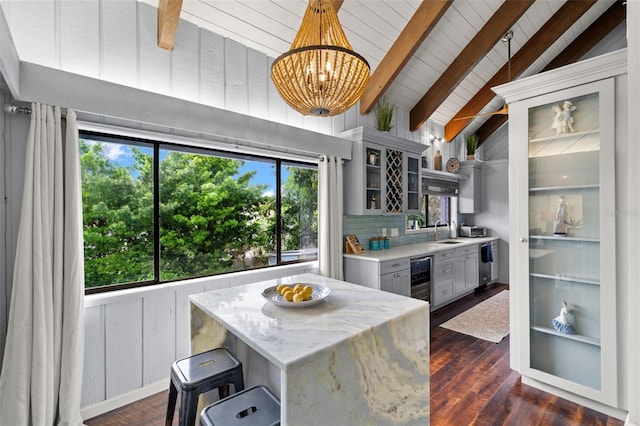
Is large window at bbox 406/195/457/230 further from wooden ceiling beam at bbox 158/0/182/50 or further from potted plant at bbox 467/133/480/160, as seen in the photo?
wooden ceiling beam at bbox 158/0/182/50

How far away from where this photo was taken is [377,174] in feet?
12.5

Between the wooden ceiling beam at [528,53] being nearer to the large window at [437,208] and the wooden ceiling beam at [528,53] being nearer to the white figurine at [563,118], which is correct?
the large window at [437,208]

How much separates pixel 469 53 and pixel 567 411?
3.87 meters

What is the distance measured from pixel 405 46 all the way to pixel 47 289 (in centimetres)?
378

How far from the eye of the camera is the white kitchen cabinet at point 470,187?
563 cm

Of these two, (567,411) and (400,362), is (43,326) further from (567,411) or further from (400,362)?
(567,411)

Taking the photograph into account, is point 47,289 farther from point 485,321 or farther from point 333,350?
point 485,321

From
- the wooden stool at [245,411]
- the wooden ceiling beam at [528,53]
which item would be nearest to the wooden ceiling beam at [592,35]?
the wooden ceiling beam at [528,53]

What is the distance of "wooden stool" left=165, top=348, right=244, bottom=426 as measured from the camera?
143 cm

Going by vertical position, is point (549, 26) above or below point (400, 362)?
above

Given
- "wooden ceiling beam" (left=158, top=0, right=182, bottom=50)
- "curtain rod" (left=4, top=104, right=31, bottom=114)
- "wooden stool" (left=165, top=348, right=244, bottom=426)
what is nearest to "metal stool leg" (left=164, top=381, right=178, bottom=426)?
"wooden stool" (left=165, top=348, right=244, bottom=426)

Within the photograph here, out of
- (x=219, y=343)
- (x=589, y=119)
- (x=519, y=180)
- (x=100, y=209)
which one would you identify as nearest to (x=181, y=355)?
(x=219, y=343)

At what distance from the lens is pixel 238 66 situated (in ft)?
9.33

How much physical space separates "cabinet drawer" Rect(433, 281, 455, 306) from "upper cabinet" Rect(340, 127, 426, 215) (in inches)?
43.2
